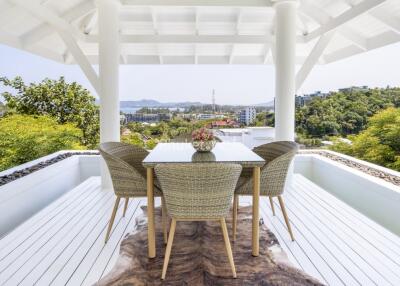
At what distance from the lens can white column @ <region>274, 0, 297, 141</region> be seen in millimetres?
4660

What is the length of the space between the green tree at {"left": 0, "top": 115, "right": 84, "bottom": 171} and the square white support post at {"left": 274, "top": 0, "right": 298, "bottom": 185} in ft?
15.3

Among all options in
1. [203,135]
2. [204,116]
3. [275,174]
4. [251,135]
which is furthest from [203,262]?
[251,135]

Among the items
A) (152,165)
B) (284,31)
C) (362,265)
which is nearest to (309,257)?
(362,265)

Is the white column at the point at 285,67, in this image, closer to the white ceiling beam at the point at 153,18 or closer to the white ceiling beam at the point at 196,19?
the white ceiling beam at the point at 196,19

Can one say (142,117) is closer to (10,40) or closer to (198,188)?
(10,40)

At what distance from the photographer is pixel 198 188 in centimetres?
228

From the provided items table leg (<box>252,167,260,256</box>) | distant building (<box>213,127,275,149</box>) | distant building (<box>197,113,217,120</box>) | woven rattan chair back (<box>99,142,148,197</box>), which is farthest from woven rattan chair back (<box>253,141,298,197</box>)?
distant building (<box>213,127,275,149</box>)

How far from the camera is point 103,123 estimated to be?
4742 mm

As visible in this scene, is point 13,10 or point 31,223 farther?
point 13,10

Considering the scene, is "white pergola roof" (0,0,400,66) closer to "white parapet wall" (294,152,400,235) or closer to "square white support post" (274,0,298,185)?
"square white support post" (274,0,298,185)

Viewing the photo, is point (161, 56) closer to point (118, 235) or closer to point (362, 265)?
point (118, 235)

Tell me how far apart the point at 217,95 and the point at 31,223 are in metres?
4.65

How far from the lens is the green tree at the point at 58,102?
29.7ft

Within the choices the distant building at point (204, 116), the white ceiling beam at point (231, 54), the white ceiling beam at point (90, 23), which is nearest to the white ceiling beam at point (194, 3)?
the white ceiling beam at point (90, 23)
